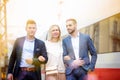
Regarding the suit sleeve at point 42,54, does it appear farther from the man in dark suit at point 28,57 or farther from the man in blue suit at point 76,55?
the man in blue suit at point 76,55

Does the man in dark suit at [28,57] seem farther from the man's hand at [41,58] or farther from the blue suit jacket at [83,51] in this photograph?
the blue suit jacket at [83,51]

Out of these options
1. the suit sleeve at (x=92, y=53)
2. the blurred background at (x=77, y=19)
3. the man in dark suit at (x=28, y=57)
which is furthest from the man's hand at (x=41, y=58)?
the suit sleeve at (x=92, y=53)

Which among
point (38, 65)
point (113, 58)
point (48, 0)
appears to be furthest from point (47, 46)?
point (113, 58)

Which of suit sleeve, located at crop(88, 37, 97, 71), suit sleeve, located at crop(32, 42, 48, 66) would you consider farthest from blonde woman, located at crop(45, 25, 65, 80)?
suit sleeve, located at crop(88, 37, 97, 71)

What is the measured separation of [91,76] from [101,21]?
0.38 m

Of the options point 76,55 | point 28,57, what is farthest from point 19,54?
point 76,55

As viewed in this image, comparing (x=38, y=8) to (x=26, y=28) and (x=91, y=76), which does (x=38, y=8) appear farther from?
(x=91, y=76)

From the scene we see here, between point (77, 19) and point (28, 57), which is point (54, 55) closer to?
point (28, 57)

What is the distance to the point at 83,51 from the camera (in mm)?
2496

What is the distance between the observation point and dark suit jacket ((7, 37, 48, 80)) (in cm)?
241

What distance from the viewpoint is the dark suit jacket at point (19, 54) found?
2410 millimetres

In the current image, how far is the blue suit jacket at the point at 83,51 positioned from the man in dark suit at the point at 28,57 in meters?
0.15

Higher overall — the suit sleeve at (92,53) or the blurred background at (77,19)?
the blurred background at (77,19)

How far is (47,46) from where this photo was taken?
2467mm
